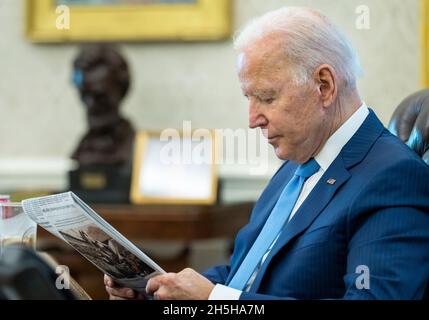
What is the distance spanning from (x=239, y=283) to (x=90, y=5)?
3.07 meters

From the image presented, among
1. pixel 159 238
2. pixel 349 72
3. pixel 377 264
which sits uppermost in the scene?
pixel 349 72

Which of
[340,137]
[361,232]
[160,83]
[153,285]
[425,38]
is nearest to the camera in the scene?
[361,232]

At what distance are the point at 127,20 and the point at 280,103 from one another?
288 centimetres

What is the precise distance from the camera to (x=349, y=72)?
1851mm

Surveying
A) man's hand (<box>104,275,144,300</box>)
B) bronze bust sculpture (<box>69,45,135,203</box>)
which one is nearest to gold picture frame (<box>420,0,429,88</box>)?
bronze bust sculpture (<box>69,45,135,203</box>)

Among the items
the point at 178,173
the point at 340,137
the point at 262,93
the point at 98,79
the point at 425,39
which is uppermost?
the point at 425,39

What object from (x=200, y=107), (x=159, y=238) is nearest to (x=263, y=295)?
(x=159, y=238)

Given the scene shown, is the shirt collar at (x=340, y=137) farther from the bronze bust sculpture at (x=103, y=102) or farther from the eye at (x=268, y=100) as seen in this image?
the bronze bust sculpture at (x=103, y=102)

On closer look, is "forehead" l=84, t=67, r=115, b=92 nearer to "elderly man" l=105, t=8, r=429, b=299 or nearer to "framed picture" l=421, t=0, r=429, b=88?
"framed picture" l=421, t=0, r=429, b=88

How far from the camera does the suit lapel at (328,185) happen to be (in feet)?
5.86

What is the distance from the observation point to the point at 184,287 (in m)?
1.69

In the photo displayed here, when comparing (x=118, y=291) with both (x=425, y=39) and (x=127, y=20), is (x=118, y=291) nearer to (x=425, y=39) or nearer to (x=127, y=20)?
(x=425, y=39)

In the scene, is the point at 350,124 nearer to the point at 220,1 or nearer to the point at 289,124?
the point at 289,124

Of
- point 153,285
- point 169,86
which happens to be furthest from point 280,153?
point 169,86
